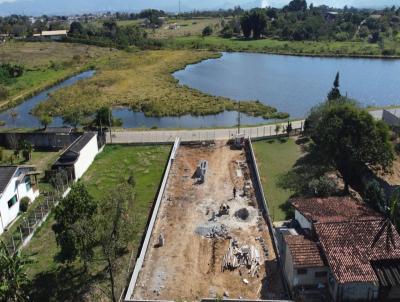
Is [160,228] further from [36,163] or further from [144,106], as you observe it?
[144,106]

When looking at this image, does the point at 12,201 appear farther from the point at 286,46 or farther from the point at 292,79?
the point at 286,46

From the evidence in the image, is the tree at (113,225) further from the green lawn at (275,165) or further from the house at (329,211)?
the green lawn at (275,165)

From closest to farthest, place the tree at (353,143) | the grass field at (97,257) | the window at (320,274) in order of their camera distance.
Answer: the window at (320,274), the grass field at (97,257), the tree at (353,143)

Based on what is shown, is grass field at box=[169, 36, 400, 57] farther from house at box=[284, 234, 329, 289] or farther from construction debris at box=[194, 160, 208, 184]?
house at box=[284, 234, 329, 289]

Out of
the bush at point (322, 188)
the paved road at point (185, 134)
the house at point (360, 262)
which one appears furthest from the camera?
the paved road at point (185, 134)

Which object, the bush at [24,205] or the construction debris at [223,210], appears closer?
the construction debris at [223,210]

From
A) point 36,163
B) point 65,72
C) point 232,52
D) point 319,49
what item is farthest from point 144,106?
point 319,49

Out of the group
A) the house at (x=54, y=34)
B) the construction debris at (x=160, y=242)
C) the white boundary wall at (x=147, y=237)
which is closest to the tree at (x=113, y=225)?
the white boundary wall at (x=147, y=237)
